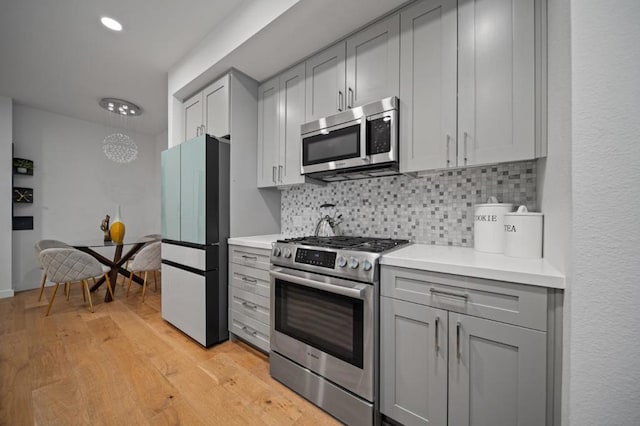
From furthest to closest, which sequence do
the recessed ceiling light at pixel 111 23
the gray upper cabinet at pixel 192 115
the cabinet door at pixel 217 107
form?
the gray upper cabinet at pixel 192 115, the cabinet door at pixel 217 107, the recessed ceiling light at pixel 111 23

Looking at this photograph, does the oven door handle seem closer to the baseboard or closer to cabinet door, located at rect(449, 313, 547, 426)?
cabinet door, located at rect(449, 313, 547, 426)

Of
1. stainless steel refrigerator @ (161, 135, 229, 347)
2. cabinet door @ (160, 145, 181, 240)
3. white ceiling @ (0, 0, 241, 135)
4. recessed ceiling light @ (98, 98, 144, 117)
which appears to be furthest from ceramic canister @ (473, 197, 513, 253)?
recessed ceiling light @ (98, 98, 144, 117)

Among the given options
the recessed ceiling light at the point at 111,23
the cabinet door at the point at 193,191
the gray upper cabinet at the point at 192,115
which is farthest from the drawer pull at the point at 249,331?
the recessed ceiling light at the point at 111,23

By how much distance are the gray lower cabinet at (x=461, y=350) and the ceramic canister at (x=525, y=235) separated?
1.16 feet

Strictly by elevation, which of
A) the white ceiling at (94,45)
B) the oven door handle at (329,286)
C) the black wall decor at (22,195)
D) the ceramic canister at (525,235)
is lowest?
the oven door handle at (329,286)

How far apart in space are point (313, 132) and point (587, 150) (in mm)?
1563

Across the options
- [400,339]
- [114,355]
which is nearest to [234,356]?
[114,355]

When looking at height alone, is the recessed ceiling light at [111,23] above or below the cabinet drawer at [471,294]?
above

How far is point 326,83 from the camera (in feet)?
6.52

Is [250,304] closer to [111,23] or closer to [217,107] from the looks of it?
[217,107]

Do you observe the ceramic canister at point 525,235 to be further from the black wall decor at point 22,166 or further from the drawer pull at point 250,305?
the black wall decor at point 22,166

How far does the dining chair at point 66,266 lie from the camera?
8.93 ft

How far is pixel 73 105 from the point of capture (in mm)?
3801

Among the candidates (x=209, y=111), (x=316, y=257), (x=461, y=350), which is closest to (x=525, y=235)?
(x=461, y=350)
